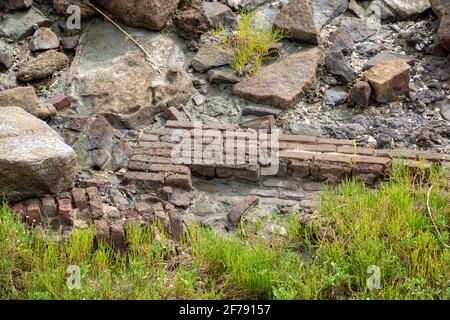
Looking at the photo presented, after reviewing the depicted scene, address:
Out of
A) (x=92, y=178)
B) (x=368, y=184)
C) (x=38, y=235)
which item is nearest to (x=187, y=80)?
(x=92, y=178)

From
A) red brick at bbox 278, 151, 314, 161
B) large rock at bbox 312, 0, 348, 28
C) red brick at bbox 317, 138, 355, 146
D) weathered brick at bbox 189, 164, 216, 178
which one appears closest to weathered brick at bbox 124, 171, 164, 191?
weathered brick at bbox 189, 164, 216, 178

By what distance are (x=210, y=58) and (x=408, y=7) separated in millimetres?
1979

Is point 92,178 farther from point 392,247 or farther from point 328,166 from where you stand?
point 392,247

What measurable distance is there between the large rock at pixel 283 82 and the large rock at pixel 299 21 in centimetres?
20

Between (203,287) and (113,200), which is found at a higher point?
(113,200)

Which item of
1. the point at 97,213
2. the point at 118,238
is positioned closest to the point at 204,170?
the point at 97,213

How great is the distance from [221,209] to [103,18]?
8.04 ft

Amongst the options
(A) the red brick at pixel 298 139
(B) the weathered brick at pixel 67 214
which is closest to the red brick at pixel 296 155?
(A) the red brick at pixel 298 139

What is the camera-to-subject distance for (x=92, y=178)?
17.7 ft

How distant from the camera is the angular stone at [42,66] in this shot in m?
6.22

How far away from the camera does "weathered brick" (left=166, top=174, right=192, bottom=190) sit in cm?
528

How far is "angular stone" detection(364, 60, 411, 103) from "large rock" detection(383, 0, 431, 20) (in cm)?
93

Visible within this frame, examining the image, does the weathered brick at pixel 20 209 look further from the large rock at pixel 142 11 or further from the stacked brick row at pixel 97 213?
the large rock at pixel 142 11

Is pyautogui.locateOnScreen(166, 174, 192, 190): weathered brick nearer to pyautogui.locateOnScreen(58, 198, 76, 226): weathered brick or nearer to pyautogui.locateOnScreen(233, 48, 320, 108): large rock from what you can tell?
pyautogui.locateOnScreen(58, 198, 76, 226): weathered brick
